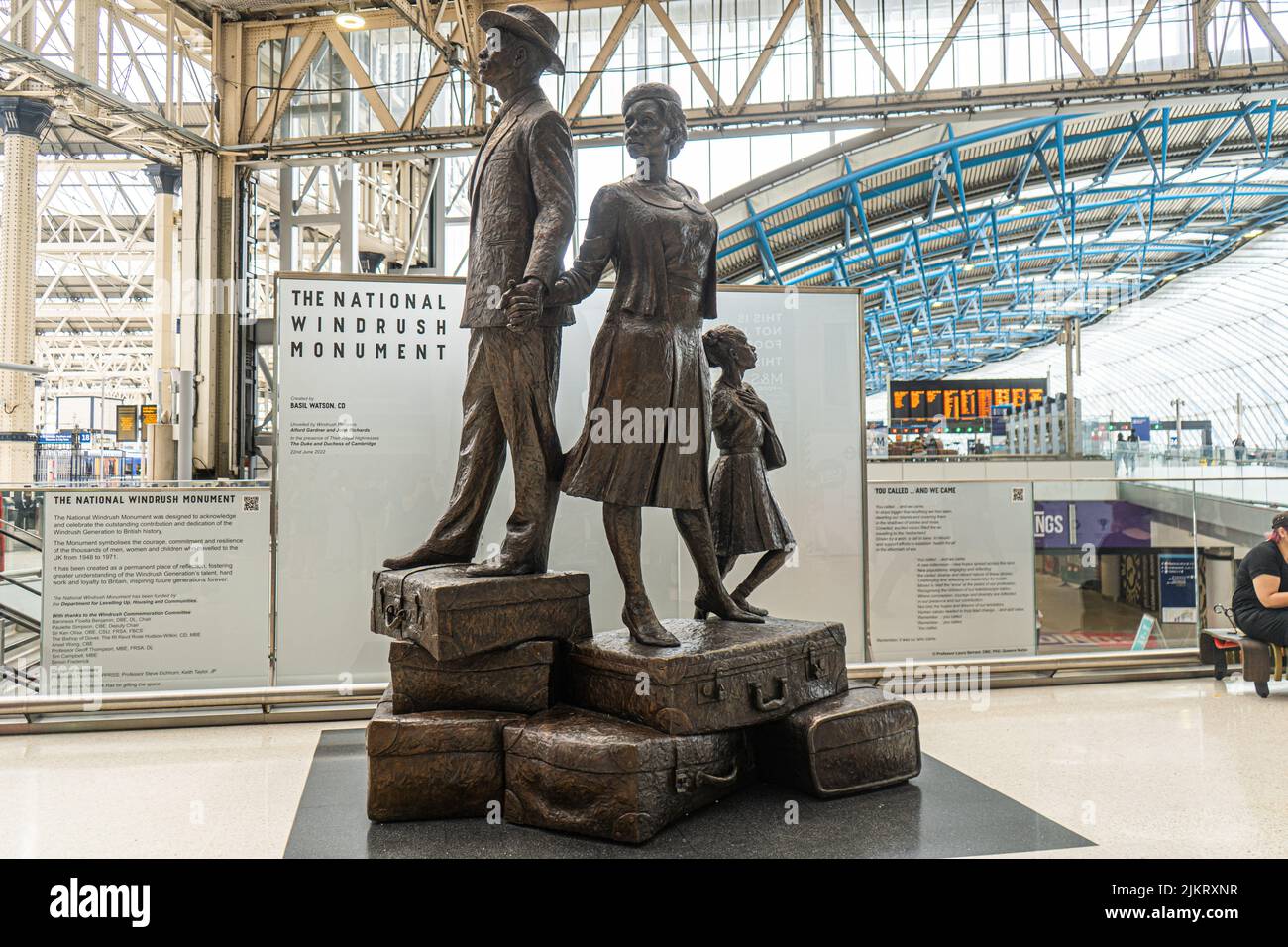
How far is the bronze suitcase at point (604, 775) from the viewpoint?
281 cm

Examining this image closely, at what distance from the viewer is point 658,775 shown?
2.88 metres

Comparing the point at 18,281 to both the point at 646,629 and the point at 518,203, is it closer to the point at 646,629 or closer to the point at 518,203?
the point at 518,203

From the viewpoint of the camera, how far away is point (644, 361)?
10.4 feet

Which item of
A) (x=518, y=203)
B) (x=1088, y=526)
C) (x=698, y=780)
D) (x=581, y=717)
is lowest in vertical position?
(x=698, y=780)

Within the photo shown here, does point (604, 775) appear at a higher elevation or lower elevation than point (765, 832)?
higher

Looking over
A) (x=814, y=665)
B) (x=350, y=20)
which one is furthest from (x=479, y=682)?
(x=350, y=20)

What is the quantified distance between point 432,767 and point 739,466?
1.68 m

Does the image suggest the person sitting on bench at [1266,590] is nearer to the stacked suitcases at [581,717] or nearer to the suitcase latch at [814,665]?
the stacked suitcases at [581,717]

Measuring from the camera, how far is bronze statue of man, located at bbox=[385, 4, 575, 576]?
3236 mm

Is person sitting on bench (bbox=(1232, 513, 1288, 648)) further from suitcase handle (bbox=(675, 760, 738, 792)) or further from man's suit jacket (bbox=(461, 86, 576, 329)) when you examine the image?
man's suit jacket (bbox=(461, 86, 576, 329))

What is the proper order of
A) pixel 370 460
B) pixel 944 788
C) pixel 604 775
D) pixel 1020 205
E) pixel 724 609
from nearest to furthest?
1. pixel 604 775
2. pixel 944 788
3. pixel 724 609
4. pixel 370 460
5. pixel 1020 205

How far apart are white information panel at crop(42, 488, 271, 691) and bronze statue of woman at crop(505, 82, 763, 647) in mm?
2769

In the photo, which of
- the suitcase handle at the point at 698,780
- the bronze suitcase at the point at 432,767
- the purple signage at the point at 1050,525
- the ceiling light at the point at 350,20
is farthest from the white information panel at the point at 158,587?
the purple signage at the point at 1050,525

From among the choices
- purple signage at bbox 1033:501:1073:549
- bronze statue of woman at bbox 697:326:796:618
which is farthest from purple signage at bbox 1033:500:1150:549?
bronze statue of woman at bbox 697:326:796:618
